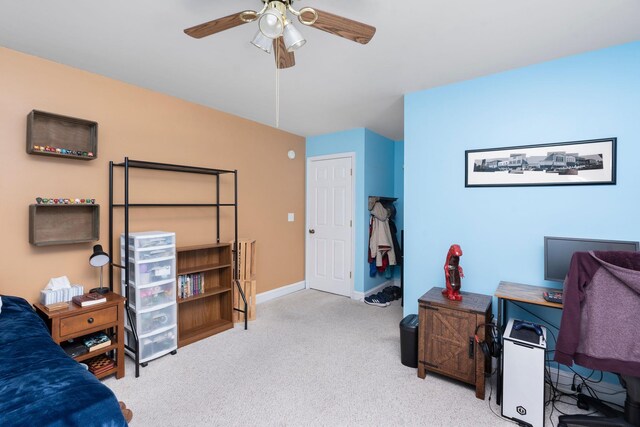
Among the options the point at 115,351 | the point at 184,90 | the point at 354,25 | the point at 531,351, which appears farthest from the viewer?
the point at 184,90

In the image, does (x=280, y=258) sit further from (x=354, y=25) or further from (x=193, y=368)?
(x=354, y=25)

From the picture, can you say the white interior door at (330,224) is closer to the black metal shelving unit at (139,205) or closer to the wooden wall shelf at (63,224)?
the black metal shelving unit at (139,205)

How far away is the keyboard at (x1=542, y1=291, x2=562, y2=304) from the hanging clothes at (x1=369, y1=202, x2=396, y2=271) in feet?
7.53

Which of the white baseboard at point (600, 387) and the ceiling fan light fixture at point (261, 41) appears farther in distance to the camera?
the white baseboard at point (600, 387)

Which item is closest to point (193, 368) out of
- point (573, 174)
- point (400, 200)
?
point (573, 174)

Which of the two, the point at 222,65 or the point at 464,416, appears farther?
the point at 222,65

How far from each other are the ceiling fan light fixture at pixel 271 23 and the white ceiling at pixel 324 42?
0.39m

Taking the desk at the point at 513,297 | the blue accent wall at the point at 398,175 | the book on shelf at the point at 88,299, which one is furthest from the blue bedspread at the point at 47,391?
the blue accent wall at the point at 398,175

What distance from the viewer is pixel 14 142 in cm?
218

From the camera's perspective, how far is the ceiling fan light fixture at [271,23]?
1.36 metres

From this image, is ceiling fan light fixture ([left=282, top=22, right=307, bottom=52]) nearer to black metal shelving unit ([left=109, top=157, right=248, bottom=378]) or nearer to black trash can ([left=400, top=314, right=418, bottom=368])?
black metal shelving unit ([left=109, top=157, right=248, bottom=378])

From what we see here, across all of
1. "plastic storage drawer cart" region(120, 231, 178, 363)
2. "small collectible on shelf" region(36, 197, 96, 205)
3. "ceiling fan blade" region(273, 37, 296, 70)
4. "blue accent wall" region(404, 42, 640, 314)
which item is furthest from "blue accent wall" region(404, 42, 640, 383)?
"small collectible on shelf" region(36, 197, 96, 205)

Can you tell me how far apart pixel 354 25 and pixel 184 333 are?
10.0ft

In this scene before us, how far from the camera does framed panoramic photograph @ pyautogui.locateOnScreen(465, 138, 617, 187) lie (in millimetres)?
2152
